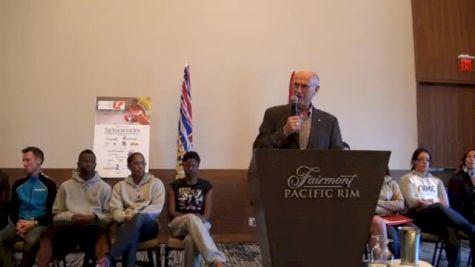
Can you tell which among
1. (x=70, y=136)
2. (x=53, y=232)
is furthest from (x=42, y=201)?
(x=70, y=136)

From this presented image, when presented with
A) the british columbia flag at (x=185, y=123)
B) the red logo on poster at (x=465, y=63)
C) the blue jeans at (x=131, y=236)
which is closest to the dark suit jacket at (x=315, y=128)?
the blue jeans at (x=131, y=236)

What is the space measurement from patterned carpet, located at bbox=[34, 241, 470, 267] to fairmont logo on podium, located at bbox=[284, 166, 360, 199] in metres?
2.64

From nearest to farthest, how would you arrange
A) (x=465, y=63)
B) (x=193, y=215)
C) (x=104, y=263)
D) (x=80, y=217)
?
(x=104, y=263) < (x=193, y=215) < (x=80, y=217) < (x=465, y=63)

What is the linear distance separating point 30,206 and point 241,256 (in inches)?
79.5

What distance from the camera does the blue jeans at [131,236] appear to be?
3.19 meters

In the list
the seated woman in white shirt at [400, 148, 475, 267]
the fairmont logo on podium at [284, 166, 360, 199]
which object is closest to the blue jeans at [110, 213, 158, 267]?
the fairmont logo on podium at [284, 166, 360, 199]

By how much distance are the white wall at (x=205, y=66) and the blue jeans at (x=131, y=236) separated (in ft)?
5.79

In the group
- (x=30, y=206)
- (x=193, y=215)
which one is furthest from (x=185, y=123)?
(x=30, y=206)

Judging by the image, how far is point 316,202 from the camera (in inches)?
60.2

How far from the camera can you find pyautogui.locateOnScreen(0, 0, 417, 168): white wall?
498 centimetres

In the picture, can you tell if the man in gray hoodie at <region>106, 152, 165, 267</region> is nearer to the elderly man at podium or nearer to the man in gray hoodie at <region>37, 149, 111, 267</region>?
the man in gray hoodie at <region>37, 149, 111, 267</region>

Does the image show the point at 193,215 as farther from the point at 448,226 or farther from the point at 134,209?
the point at 448,226

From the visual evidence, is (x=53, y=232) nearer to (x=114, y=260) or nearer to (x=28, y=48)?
(x=114, y=260)

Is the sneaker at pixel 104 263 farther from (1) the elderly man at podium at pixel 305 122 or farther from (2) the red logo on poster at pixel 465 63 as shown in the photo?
(2) the red logo on poster at pixel 465 63
